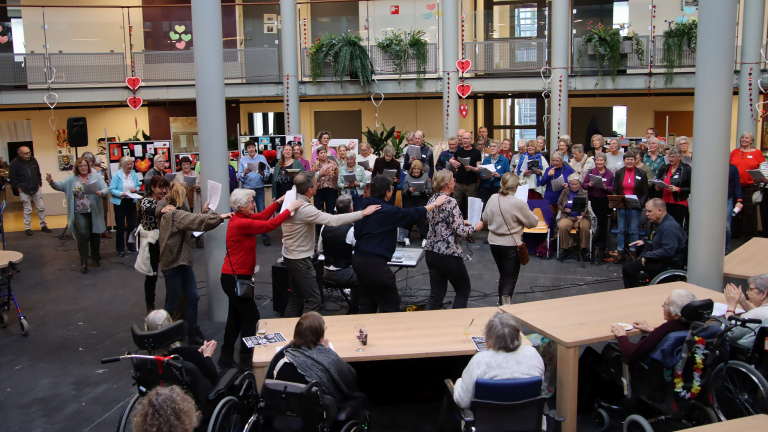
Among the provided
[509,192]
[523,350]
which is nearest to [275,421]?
[523,350]

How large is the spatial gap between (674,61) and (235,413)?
14.1 metres

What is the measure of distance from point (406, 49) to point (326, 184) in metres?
5.77

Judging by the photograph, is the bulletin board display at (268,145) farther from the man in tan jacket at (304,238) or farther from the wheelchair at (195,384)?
the wheelchair at (195,384)

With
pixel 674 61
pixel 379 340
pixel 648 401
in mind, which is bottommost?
pixel 648 401

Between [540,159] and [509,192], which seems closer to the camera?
[509,192]

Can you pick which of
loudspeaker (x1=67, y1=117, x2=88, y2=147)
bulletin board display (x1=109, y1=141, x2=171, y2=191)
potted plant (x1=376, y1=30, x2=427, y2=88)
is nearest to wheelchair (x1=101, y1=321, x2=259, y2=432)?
bulletin board display (x1=109, y1=141, x2=171, y2=191)

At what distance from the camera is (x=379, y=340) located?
16.5 feet

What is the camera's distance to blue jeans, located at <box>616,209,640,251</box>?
1011 cm

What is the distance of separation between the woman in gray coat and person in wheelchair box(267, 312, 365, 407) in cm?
717

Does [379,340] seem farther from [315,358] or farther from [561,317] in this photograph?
[561,317]

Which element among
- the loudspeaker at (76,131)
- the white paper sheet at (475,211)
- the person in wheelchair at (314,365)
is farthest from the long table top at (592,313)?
the loudspeaker at (76,131)

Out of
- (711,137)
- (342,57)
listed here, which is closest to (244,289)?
(711,137)

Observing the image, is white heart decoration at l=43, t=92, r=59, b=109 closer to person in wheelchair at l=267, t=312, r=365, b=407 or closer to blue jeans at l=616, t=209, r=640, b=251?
blue jeans at l=616, t=209, r=640, b=251

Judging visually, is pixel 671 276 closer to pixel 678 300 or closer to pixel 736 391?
pixel 678 300
